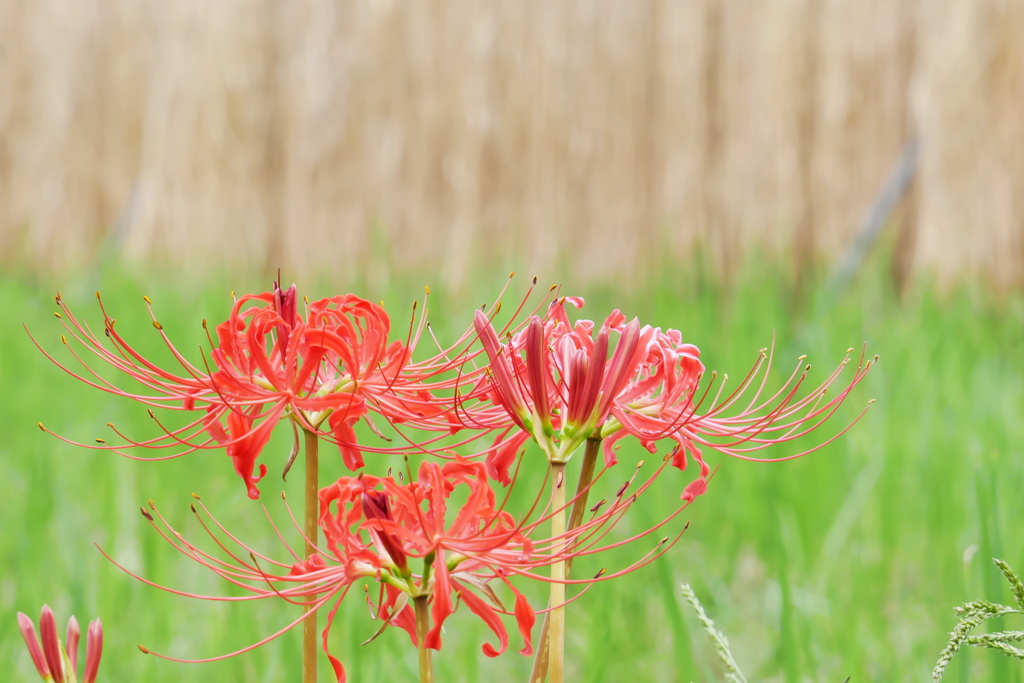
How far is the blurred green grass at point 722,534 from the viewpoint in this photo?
1.46 m

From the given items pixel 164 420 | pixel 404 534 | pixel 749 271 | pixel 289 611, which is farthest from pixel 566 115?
pixel 404 534

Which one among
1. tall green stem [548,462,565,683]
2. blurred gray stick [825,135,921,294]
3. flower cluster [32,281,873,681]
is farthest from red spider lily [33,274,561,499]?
blurred gray stick [825,135,921,294]

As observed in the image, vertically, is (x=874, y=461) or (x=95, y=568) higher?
(x=874, y=461)

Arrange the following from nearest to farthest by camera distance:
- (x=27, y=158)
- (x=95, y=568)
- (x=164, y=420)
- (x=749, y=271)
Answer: (x=95, y=568), (x=164, y=420), (x=749, y=271), (x=27, y=158)

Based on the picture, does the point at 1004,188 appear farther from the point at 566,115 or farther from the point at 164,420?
the point at 164,420

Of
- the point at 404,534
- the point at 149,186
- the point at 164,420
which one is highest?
the point at 149,186

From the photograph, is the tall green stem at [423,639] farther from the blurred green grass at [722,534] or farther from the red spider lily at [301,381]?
the blurred green grass at [722,534]

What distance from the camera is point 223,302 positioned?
144 inches

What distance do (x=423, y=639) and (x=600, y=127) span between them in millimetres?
3902

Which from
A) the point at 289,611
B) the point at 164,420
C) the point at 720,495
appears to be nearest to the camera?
the point at 289,611

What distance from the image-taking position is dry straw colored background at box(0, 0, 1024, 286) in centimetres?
395

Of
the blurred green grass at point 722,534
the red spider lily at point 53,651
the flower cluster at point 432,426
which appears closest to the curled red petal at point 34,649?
the red spider lily at point 53,651

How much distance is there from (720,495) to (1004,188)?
8.14ft

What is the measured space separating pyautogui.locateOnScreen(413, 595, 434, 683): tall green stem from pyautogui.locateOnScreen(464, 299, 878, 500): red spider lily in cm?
12
